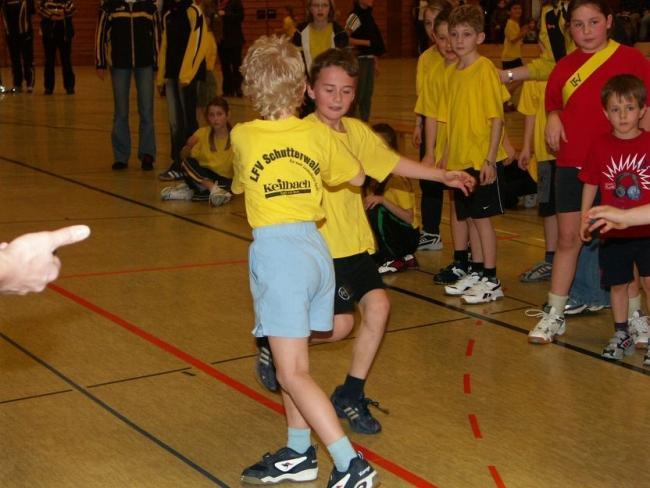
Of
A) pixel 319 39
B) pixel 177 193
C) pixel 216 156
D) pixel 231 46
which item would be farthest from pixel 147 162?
pixel 231 46

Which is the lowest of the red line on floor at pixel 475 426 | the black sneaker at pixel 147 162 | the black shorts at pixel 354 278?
the black sneaker at pixel 147 162

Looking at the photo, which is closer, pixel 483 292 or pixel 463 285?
pixel 483 292

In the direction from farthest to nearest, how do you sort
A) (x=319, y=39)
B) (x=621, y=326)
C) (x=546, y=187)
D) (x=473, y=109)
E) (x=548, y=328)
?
(x=319, y=39), (x=546, y=187), (x=473, y=109), (x=548, y=328), (x=621, y=326)

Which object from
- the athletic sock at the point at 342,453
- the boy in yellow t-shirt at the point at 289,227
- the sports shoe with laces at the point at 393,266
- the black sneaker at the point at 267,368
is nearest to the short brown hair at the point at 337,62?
the boy in yellow t-shirt at the point at 289,227

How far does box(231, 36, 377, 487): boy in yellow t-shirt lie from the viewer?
3.32 meters

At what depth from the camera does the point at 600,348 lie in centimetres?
501

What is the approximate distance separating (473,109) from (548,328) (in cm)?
137

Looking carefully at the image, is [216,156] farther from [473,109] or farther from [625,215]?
[625,215]

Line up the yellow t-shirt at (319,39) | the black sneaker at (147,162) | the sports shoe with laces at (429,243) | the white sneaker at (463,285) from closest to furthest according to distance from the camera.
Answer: the white sneaker at (463,285) → the sports shoe with laces at (429,243) → the yellow t-shirt at (319,39) → the black sneaker at (147,162)

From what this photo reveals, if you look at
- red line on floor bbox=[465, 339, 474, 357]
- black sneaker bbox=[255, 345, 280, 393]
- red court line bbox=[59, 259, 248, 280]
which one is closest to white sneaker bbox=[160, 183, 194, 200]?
red court line bbox=[59, 259, 248, 280]

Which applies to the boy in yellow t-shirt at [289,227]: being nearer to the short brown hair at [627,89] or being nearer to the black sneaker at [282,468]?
the black sneaker at [282,468]

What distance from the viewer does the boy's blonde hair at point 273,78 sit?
3355mm

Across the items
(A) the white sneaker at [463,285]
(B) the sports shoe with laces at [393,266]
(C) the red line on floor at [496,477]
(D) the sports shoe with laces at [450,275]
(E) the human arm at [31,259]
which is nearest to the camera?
(E) the human arm at [31,259]

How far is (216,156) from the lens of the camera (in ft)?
28.5
